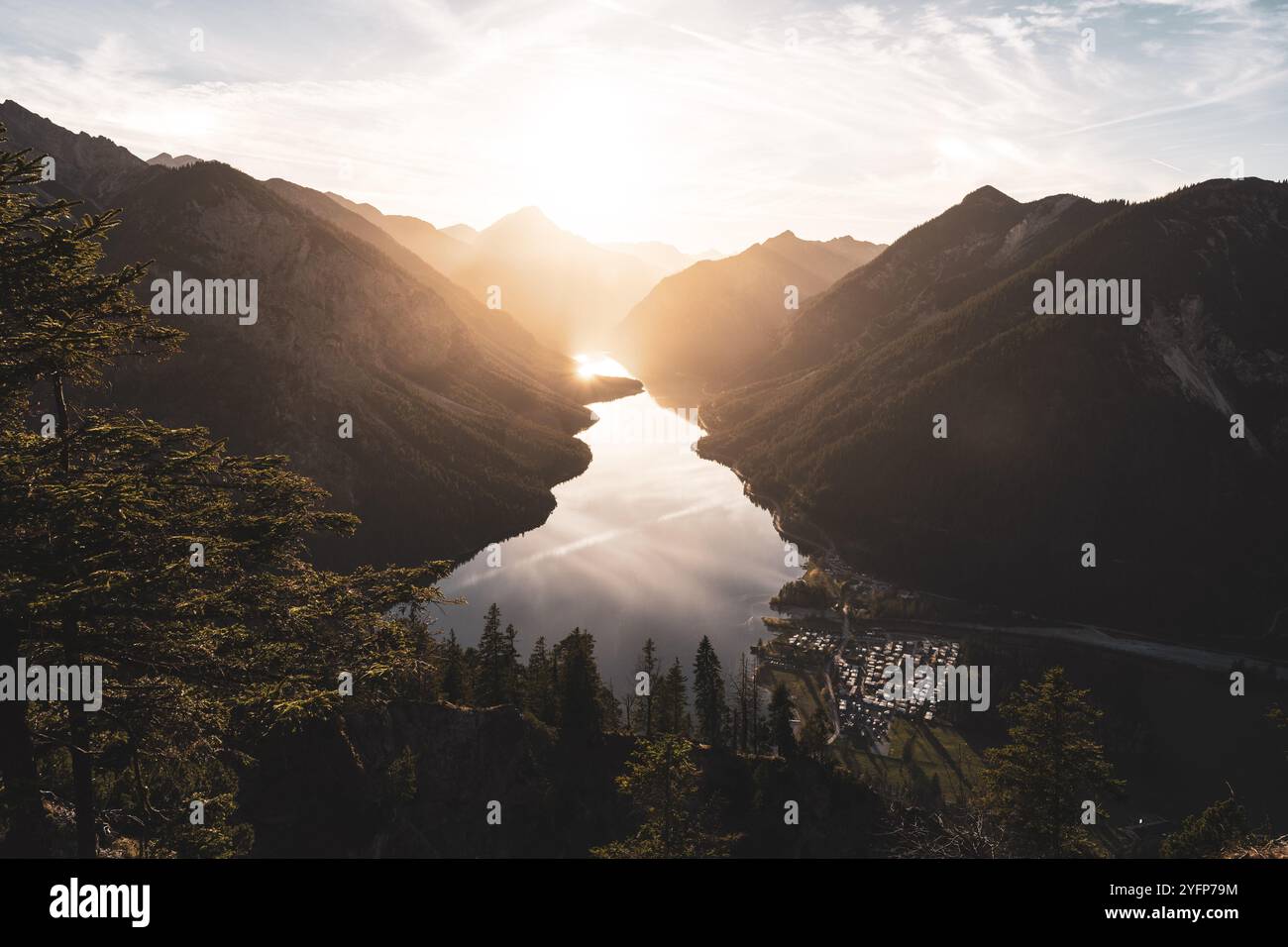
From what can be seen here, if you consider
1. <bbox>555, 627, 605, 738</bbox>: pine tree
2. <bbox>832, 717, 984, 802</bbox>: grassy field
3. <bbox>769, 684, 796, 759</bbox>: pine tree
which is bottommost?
<bbox>832, 717, 984, 802</bbox>: grassy field

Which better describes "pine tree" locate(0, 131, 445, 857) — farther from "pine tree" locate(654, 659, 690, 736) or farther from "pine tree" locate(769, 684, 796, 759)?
"pine tree" locate(769, 684, 796, 759)

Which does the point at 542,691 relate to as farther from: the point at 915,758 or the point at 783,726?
the point at 915,758

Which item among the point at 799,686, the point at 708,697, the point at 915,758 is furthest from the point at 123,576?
the point at 799,686

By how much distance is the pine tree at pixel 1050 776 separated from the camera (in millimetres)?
31688

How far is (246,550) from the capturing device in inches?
580

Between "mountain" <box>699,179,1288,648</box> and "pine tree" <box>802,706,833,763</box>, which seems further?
"mountain" <box>699,179,1288,648</box>

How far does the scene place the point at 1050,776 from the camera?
1260 inches

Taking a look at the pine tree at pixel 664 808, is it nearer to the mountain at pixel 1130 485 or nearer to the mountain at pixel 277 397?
the mountain at pixel 277 397

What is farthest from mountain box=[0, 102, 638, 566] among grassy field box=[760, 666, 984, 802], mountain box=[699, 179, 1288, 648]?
grassy field box=[760, 666, 984, 802]

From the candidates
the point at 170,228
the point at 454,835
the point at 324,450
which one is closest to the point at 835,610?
the point at 454,835

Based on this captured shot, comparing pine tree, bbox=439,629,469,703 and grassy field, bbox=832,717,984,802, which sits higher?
pine tree, bbox=439,629,469,703

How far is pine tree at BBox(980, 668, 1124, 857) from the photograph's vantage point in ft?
104
